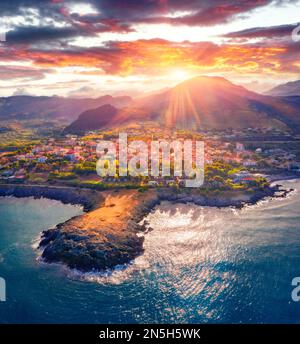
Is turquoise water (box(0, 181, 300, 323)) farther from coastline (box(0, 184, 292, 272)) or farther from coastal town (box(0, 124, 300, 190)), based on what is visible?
coastal town (box(0, 124, 300, 190))

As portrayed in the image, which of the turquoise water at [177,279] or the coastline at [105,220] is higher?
the coastline at [105,220]

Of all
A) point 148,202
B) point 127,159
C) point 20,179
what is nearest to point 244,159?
point 127,159

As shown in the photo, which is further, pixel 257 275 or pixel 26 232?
pixel 26 232

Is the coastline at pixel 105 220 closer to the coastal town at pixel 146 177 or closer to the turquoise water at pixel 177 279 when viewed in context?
the turquoise water at pixel 177 279

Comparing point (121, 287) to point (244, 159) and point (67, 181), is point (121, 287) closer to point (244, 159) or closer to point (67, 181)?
point (67, 181)

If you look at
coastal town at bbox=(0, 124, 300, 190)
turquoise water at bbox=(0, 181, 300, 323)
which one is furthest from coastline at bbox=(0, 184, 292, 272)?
coastal town at bbox=(0, 124, 300, 190)

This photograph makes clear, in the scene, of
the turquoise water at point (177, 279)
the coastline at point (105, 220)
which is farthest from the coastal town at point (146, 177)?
the turquoise water at point (177, 279)

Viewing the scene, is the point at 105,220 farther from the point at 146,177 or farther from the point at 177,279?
the point at 146,177
